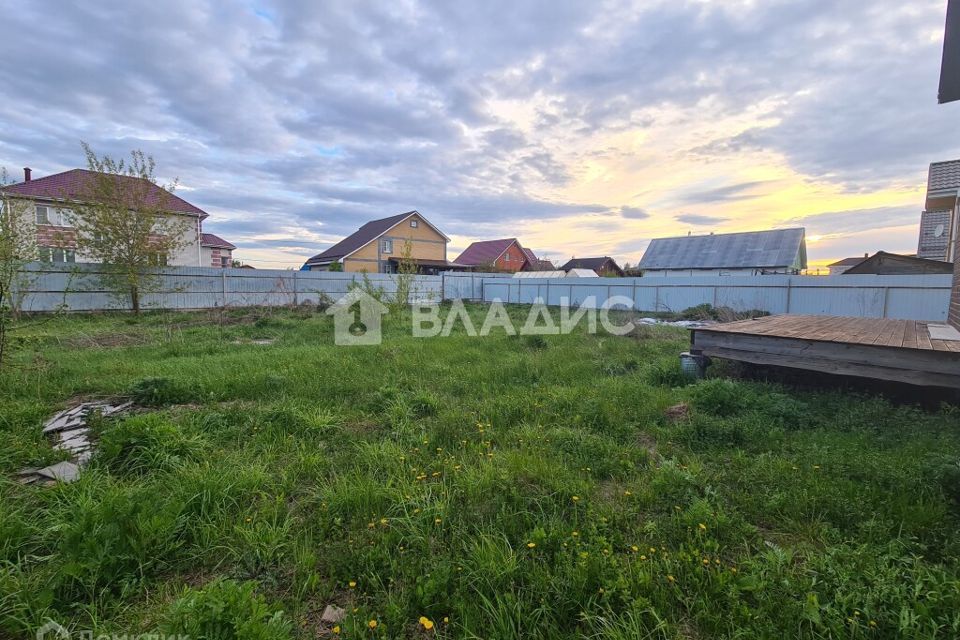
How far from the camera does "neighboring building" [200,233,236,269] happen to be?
26.6 m

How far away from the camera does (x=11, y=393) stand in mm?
3693

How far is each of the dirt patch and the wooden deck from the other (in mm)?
1531

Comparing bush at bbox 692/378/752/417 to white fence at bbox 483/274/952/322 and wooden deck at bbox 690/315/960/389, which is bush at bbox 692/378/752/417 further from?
white fence at bbox 483/274/952/322

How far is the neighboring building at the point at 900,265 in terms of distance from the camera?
10.8 meters

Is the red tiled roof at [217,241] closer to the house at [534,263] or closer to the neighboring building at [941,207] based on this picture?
the house at [534,263]

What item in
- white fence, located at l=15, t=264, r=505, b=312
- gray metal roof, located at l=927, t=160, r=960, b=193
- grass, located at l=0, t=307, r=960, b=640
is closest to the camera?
grass, located at l=0, t=307, r=960, b=640

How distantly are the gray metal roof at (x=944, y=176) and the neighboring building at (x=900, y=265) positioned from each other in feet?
9.26

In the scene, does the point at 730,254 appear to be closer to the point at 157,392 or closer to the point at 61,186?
the point at 157,392

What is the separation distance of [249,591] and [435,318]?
9374 millimetres

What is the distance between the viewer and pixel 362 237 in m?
29.7

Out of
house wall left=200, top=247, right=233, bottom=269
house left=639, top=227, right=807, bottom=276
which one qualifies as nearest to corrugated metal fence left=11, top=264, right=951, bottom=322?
house wall left=200, top=247, right=233, bottom=269

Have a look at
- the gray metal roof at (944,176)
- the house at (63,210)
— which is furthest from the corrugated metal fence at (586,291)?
the gray metal roof at (944,176)

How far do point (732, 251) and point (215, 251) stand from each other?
3751 cm

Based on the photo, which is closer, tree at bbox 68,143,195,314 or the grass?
the grass
